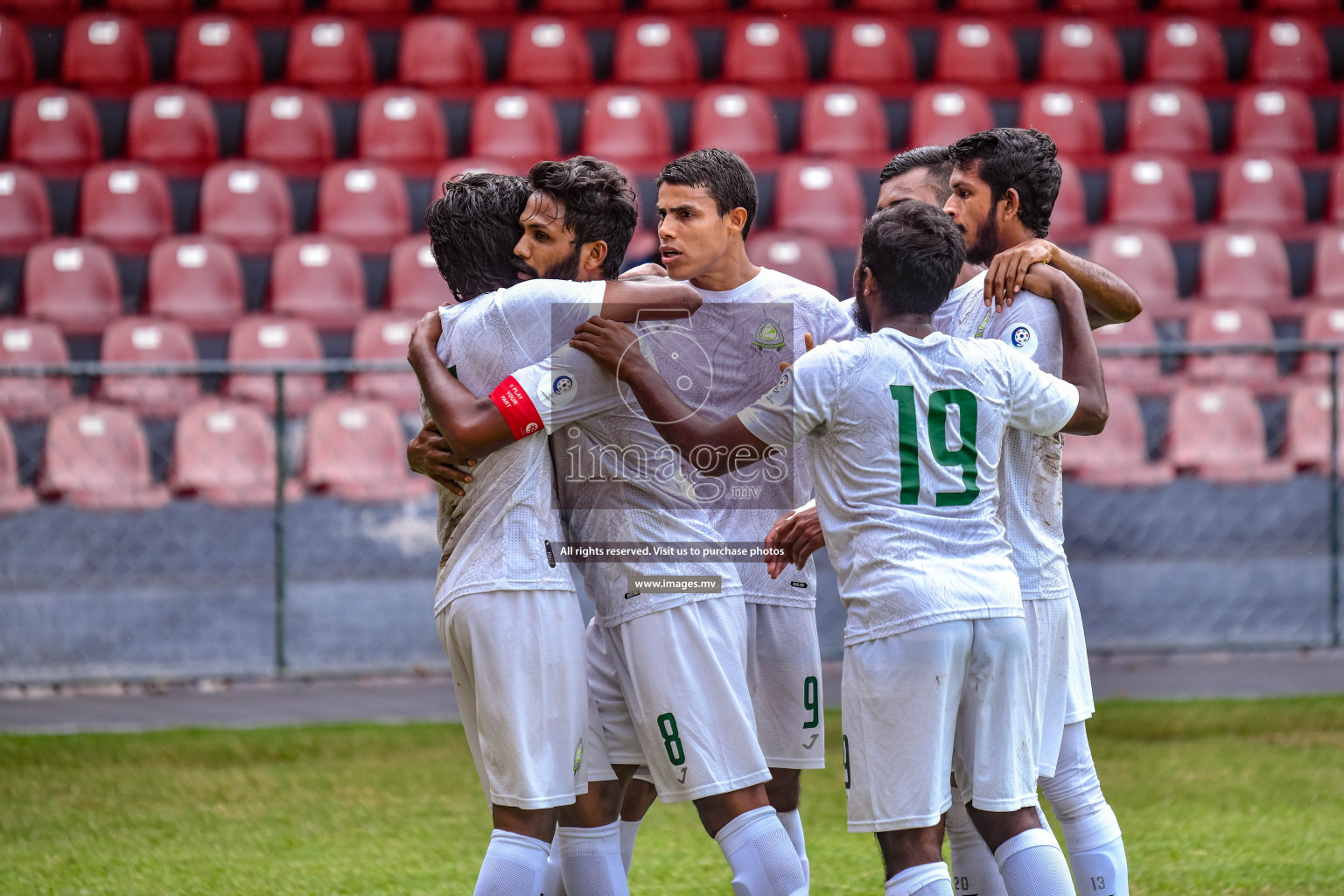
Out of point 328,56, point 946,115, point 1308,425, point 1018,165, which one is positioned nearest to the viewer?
Answer: point 1018,165

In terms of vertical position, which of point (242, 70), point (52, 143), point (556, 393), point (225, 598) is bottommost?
point (225, 598)

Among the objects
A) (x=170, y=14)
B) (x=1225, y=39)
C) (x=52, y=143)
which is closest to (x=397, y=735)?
(x=52, y=143)

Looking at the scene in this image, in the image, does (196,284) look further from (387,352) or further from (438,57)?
(438,57)

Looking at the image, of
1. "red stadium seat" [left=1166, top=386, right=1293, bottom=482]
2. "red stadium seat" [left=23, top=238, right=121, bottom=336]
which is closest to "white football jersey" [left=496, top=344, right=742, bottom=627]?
"red stadium seat" [left=1166, top=386, right=1293, bottom=482]

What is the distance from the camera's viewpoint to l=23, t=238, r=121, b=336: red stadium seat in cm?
780

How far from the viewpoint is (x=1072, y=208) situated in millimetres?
8773

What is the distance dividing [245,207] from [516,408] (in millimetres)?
6488

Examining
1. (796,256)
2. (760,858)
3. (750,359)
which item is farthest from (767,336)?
(796,256)

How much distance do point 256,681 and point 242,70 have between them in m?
4.80

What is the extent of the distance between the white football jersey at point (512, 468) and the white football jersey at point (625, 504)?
9 cm

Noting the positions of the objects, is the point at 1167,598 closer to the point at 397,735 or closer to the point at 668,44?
the point at 397,735

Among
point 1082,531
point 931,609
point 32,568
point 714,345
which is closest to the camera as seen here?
point 931,609

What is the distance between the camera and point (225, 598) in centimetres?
617

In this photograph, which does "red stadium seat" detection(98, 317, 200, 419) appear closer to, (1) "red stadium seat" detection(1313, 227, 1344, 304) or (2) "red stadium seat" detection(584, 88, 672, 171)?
Answer: (2) "red stadium seat" detection(584, 88, 672, 171)
